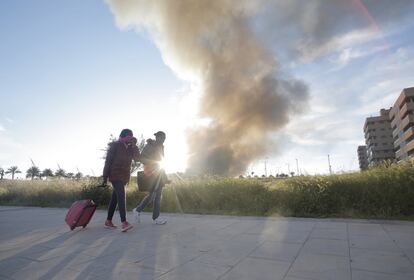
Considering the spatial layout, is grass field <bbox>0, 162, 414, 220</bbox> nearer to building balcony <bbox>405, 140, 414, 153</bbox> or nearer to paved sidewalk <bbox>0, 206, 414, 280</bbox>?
paved sidewalk <bbox>0, 206, 414, 280</bbox>

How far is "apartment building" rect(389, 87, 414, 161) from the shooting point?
6706cm

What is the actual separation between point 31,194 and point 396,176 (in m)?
14.8

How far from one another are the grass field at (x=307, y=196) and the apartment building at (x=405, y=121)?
67949 mm

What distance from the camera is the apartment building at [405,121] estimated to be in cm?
6706

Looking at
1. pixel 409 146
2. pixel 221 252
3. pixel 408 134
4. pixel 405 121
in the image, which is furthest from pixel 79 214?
pixel 405 121

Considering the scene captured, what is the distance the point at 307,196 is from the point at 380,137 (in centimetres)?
11146

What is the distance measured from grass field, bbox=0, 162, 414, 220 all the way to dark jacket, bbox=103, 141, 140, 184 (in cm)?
326

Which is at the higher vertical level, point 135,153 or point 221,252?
point 135,153

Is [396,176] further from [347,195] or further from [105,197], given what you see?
[105,197]

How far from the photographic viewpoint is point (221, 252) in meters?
3.68

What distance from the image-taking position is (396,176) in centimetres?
633

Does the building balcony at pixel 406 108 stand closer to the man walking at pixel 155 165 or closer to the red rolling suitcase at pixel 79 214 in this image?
the man walking at pixel 155 165

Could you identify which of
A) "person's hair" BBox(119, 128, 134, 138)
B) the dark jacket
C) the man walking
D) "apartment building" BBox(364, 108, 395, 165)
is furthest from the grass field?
"apartment building" BBox(364, 108, 395, 165)

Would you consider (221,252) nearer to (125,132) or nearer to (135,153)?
(135,153)
